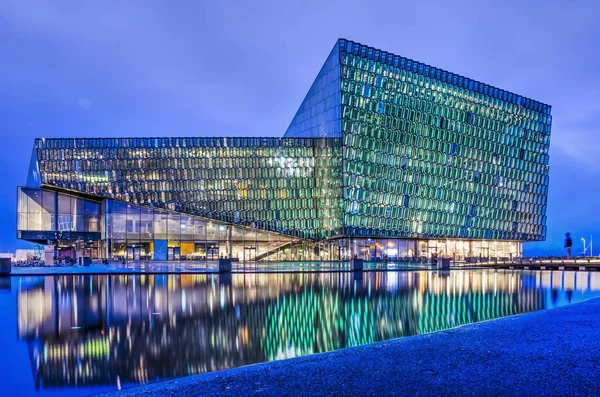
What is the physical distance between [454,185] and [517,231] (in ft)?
58.5

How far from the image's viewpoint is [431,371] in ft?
21.2

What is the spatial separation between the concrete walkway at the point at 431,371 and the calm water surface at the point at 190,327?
1.29m

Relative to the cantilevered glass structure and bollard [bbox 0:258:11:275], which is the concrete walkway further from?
the cantilevered glass structure

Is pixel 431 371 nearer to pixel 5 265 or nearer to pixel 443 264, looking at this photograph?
pixel 5 265

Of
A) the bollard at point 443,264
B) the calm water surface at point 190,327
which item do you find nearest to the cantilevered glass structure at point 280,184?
the bollard at point 443,264

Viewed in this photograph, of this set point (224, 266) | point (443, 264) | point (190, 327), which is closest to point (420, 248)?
point (443, 264)

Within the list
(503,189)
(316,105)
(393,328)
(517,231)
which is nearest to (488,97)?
(503,189)

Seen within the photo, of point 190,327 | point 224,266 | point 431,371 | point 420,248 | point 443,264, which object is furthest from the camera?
point 420,248

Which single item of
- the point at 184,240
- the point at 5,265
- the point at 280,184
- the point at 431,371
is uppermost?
the point at 280,184

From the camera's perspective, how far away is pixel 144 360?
317 inches

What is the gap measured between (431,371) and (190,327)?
631cm

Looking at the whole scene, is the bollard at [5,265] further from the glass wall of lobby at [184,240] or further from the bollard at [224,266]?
the glass wall of lobby at [184,240]

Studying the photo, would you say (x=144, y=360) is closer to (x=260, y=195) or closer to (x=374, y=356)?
(x=374, y=356)

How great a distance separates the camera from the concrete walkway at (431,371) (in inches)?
223
